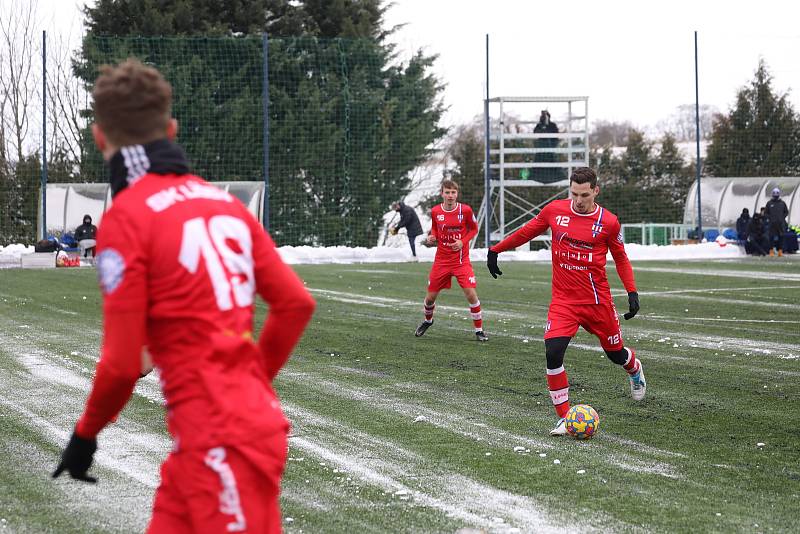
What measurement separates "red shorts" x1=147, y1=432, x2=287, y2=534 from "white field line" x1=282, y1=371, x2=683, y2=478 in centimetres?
406

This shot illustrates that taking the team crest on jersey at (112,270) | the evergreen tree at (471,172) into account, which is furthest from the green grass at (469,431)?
the evergreen tree at (471,172)

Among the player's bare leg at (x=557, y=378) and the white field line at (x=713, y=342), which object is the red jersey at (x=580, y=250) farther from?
the white field line at (x=713, y=342)

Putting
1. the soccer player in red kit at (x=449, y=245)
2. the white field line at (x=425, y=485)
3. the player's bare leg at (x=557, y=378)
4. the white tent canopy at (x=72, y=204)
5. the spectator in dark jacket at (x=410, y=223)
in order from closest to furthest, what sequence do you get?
Result: the white field line at (x=425, y=485) → the player's bare leg at (x=557, y=378) → the soccer player in red kit at (x=449, y=245) → the white tent canopy at (x=72, y=204) → the spectator in dark jacket at (x=410, y=223)

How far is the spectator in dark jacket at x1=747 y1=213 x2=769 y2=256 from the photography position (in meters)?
32.2

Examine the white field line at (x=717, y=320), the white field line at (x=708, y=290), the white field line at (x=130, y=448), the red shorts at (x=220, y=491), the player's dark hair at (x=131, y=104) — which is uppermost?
the player's dark hair at (x=131, y=104)

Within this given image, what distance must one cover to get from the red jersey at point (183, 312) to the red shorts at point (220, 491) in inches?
1.6

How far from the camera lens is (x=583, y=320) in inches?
336

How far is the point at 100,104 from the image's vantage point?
10.1 feet

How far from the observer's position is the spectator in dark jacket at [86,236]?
29.5m

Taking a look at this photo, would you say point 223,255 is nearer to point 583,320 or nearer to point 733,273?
point 583,320

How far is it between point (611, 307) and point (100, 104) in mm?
6076

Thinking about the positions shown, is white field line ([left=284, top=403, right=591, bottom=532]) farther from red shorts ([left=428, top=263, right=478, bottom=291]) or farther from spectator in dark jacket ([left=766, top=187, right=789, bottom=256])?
spectator in dark jacket ([left=766, top=187, right=789, bottom=256])

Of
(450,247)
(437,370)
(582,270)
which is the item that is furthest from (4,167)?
(582,270)

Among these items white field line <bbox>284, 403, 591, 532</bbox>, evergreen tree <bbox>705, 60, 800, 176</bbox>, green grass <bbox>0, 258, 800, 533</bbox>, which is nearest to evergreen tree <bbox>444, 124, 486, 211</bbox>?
evergreen tree <bbox>705, 60, 800, 176</bbox>
